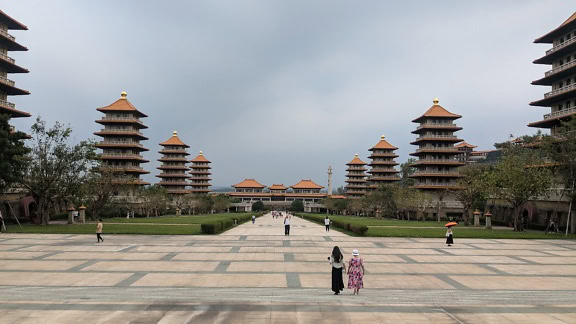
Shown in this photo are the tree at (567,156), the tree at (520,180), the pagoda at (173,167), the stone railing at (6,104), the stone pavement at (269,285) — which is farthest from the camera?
the pagoda at (173,167)

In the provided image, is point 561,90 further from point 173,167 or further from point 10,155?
point 173,167

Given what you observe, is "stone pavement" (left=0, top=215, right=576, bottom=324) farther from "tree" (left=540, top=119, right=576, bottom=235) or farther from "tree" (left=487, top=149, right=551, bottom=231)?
"tree" (left=487, top=149, right=551, bottom=231)

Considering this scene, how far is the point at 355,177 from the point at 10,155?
9467 cm

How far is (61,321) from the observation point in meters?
9.83

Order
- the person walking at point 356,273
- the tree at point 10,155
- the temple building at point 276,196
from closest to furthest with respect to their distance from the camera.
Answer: the person walking at point 356,273, the tree at point 10,155, the temple building at point 276,196

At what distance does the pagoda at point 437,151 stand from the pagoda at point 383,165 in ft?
78.1

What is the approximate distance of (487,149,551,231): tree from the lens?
36875mm

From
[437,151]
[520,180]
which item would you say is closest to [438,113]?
[437,151]

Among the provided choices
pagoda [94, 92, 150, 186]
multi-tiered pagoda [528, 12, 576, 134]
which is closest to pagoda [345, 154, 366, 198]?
pagoda [94, 92, 150, 186]

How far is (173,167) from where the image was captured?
97.1 meters

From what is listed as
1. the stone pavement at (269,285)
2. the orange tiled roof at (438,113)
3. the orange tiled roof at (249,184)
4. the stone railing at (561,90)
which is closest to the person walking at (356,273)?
the stone pavement at (269,285)

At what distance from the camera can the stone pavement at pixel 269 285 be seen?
10.6 m

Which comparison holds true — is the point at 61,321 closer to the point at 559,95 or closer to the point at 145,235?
the point at 145,235

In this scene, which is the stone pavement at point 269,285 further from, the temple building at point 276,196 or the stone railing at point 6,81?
the temple building at point 276,196
